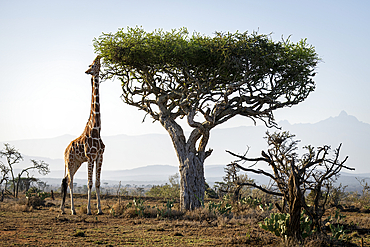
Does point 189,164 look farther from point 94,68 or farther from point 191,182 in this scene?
point 94,68

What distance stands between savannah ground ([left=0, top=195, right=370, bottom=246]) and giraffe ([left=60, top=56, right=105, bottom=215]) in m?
1.93

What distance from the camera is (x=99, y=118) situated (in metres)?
16.5

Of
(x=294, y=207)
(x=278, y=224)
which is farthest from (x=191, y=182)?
(x=294, y=207)

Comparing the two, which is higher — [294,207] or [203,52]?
[203,52]

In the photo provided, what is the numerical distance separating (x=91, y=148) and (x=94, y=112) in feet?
6.28

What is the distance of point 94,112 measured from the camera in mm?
16516

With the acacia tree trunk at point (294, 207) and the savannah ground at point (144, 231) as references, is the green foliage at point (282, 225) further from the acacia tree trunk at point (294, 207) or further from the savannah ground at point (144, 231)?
the savannah ground at point (144, 231)

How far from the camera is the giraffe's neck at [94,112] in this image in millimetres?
16062

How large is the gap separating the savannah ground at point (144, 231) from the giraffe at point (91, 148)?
1.93 metres

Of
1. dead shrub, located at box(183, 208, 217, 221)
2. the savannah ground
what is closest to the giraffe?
the savannah ground

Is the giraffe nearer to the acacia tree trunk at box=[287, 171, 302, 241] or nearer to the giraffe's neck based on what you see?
the giraffe's neck

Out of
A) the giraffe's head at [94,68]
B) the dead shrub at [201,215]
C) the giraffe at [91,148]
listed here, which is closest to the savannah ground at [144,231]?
the dead shrub at [201,215]

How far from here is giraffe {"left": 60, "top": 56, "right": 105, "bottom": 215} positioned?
51.2ft

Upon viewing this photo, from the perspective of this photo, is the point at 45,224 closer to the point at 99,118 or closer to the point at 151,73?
the point at 99,118
